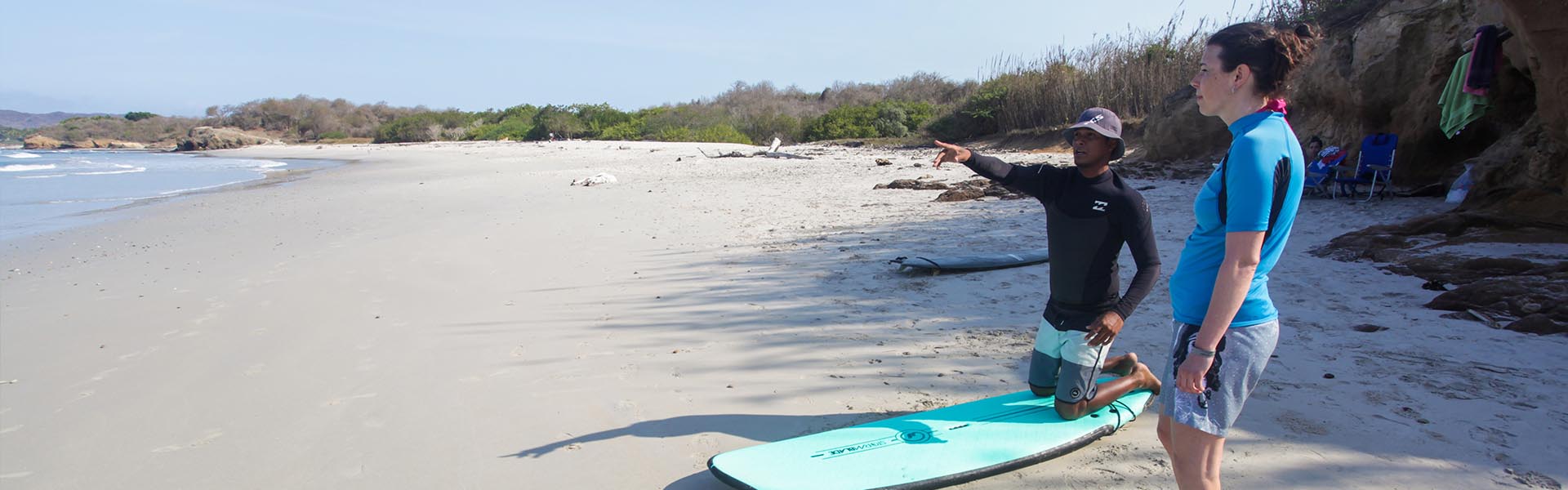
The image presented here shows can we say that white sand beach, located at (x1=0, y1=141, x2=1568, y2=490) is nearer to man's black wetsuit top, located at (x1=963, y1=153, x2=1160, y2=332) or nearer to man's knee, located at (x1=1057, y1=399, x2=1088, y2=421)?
man's knee, located at (x1=1057, y1=399, x2=1088, y2=421)

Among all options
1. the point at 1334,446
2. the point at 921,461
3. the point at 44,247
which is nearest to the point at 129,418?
the point at 921,461

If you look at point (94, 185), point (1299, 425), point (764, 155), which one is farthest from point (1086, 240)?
point (94, 185)

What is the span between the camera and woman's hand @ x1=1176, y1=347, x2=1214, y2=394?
186 cm

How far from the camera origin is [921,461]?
2.80m

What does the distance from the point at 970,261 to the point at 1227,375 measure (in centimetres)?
398

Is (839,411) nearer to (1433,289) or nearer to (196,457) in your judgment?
(196,457)

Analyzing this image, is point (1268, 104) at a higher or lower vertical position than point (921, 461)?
higher

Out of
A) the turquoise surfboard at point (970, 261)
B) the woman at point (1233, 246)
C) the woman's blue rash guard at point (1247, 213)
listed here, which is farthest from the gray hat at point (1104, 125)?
the turquoise surfboard at point (970, 261)

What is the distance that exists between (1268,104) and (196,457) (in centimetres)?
396

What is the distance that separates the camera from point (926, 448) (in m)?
2.88

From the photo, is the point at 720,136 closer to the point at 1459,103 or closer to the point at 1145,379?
the point at 1459,103

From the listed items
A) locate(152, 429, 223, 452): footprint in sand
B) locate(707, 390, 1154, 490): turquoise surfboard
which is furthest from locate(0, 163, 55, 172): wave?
locate(707, 390, 1154, 490): turquoise surfboard

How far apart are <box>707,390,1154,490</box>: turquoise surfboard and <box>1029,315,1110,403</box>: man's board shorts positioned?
0.13m

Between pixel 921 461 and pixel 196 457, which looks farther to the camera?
pixel 196 457
